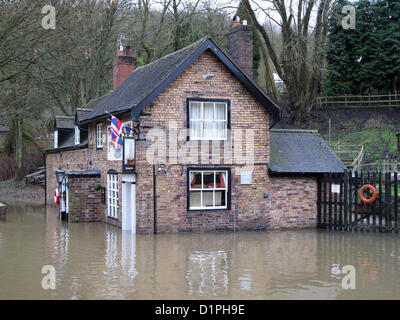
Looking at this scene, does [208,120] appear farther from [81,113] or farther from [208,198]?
[81,113]

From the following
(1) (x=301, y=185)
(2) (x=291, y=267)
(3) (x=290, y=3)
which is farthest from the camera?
(3) (x=290, y=3)

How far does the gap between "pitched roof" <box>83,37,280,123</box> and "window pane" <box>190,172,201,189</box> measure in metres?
2.86

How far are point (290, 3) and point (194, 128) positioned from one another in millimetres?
20141

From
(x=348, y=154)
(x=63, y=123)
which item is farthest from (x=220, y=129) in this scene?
(x=348, y=154)

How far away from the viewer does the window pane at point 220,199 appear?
1766 cm

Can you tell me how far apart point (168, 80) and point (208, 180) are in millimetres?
3792

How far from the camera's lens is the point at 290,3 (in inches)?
1336

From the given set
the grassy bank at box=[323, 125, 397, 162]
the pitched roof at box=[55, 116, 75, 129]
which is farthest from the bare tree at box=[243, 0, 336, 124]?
the pitched roof at box=[55, 116, 75, 129]

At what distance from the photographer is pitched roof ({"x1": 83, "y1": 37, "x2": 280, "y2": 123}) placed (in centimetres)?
1655

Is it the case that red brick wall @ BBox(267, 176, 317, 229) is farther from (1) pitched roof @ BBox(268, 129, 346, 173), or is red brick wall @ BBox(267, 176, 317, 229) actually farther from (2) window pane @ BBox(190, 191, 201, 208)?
(2) window pane @ BBox(190, 191, 201, 208)

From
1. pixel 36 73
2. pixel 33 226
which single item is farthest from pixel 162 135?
pixel 33 226

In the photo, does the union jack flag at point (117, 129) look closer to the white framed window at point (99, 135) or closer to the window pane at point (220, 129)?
the window pane at point (220, 129)

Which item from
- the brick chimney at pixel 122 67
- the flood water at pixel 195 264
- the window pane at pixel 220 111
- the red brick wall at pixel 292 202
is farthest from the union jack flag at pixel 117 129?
the brick chimney at pixel 122 67
